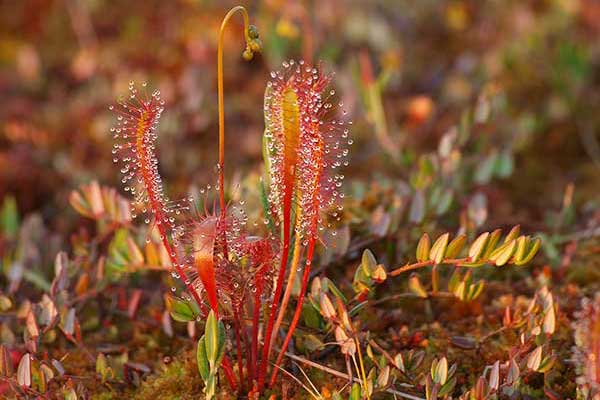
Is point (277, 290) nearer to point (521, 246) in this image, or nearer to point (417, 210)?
point (521, 246)

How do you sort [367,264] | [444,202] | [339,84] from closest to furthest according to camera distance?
[367,264] < [444,202] < [339,84]

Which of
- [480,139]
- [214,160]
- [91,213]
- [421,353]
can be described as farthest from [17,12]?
[421,353]

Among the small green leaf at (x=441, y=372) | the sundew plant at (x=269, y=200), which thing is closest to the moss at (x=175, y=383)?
the sundew plant at (x=269, y=200)

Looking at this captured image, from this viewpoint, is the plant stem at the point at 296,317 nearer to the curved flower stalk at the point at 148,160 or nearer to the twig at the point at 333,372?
the twig at the point at 333,372

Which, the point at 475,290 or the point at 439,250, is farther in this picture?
the point at 475,290

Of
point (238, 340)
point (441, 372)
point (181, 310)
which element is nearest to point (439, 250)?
point (441, 372)

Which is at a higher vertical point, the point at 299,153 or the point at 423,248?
the point at 299,153
